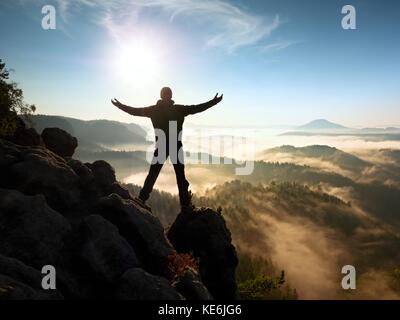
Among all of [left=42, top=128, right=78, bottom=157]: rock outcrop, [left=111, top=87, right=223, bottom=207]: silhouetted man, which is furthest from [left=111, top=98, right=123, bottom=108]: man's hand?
[left=42, top=128, right=78, bottom=157]: rock outcrop

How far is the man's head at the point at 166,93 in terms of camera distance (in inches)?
695

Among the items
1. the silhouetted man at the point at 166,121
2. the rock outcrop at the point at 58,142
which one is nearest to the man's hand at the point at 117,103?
the silhouetted man at the point at 166,121

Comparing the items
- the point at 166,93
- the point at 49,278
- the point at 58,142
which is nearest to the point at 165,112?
the point at 166,93

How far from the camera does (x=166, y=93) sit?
17.6m

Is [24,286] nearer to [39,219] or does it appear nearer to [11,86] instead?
[39,219]

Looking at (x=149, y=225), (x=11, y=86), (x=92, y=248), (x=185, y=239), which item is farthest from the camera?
(x=185, y=239)

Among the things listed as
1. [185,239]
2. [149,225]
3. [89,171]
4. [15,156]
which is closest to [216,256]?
[185,239]

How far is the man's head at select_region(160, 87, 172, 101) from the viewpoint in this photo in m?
17.6

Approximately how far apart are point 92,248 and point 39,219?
2.25m

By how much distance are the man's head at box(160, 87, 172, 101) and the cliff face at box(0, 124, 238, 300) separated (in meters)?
5.07

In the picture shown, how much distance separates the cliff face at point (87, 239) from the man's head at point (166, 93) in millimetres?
5072

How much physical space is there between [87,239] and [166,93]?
312 inches

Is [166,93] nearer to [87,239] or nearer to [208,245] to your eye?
[87,239]
